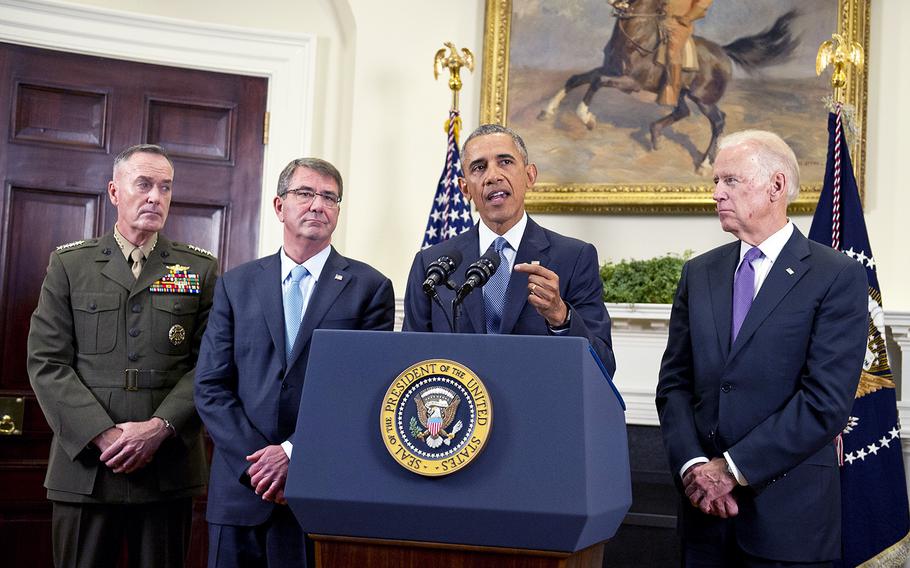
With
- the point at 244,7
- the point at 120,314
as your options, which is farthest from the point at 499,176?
the point at 244,7

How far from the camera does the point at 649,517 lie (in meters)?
4.11

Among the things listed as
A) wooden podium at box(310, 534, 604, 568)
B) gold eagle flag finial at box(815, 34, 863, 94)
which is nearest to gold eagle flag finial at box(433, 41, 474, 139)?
gold eagle flag finial at box(815, 34, 863, 94)

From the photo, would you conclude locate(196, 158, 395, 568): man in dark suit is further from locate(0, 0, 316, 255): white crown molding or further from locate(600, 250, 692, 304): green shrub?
locate(0, 0, 316, 255): white crown molding

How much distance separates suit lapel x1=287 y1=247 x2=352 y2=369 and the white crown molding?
200cm

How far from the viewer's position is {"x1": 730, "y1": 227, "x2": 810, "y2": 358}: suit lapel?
237 centimetres

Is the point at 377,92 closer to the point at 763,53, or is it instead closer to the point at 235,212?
the point at 235,212

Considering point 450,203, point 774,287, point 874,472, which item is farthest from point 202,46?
point 874,472

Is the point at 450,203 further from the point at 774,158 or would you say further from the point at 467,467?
the point at 467,467

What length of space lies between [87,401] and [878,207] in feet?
10.9

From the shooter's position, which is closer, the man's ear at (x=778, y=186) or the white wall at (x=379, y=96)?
the man's ear at (x=778, y=186)

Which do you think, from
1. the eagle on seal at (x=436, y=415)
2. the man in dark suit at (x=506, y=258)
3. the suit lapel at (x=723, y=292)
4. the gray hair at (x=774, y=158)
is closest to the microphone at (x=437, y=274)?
the eagle on seal at (x=436, y=415)

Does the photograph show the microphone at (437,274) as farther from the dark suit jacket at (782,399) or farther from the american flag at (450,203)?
the american flag at (450,203)

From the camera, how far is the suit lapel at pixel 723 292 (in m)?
2.44

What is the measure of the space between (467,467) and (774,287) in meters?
1.08
